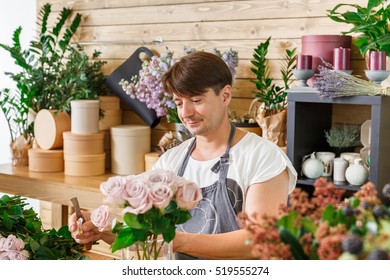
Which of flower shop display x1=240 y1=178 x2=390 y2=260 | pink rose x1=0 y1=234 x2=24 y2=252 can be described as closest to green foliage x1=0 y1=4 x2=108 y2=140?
pink rose x1=0 y1=234 x2=24 y2=252

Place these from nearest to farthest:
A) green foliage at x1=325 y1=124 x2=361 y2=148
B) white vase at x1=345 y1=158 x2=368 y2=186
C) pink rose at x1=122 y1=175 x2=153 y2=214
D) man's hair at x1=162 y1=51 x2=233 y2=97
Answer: pink rose at x1=122 y1=175 x2=153 y2=214, man's hair at x1=162 y1=51 x2=233 y2=97, white vase at x1=345 y1=158 x2=368 y2=186, green foliage at x1=325 y1=124 x2=361 y2=148

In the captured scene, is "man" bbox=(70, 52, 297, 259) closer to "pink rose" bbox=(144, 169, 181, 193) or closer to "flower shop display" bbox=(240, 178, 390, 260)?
"pink rose" bbox=(144, 169, 181, 193)

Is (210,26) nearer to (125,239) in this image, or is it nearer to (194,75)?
(194,75)

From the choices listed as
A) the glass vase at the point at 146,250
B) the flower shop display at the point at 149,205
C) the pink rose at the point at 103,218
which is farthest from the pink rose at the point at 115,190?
the pink rose at the point at 103,218

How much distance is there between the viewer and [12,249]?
1.85 m

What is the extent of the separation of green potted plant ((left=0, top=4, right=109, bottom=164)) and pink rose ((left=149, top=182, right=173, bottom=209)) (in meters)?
2.74

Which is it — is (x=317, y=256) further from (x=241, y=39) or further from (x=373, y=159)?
(x=241, y=39)

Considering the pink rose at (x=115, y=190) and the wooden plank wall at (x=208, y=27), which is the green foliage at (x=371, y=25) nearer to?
the wooden plank wall at (x=208, y=27)

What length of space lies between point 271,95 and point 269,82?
69mm

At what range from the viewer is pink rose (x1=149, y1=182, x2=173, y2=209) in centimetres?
134

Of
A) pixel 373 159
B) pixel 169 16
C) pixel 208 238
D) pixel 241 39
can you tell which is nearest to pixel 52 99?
pixel 169 16

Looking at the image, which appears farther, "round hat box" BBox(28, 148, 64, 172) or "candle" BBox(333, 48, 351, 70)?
"round hat box" BBox(28, 148, 64, 172)

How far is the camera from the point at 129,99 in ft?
13.4

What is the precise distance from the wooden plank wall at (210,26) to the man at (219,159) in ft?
4.37
